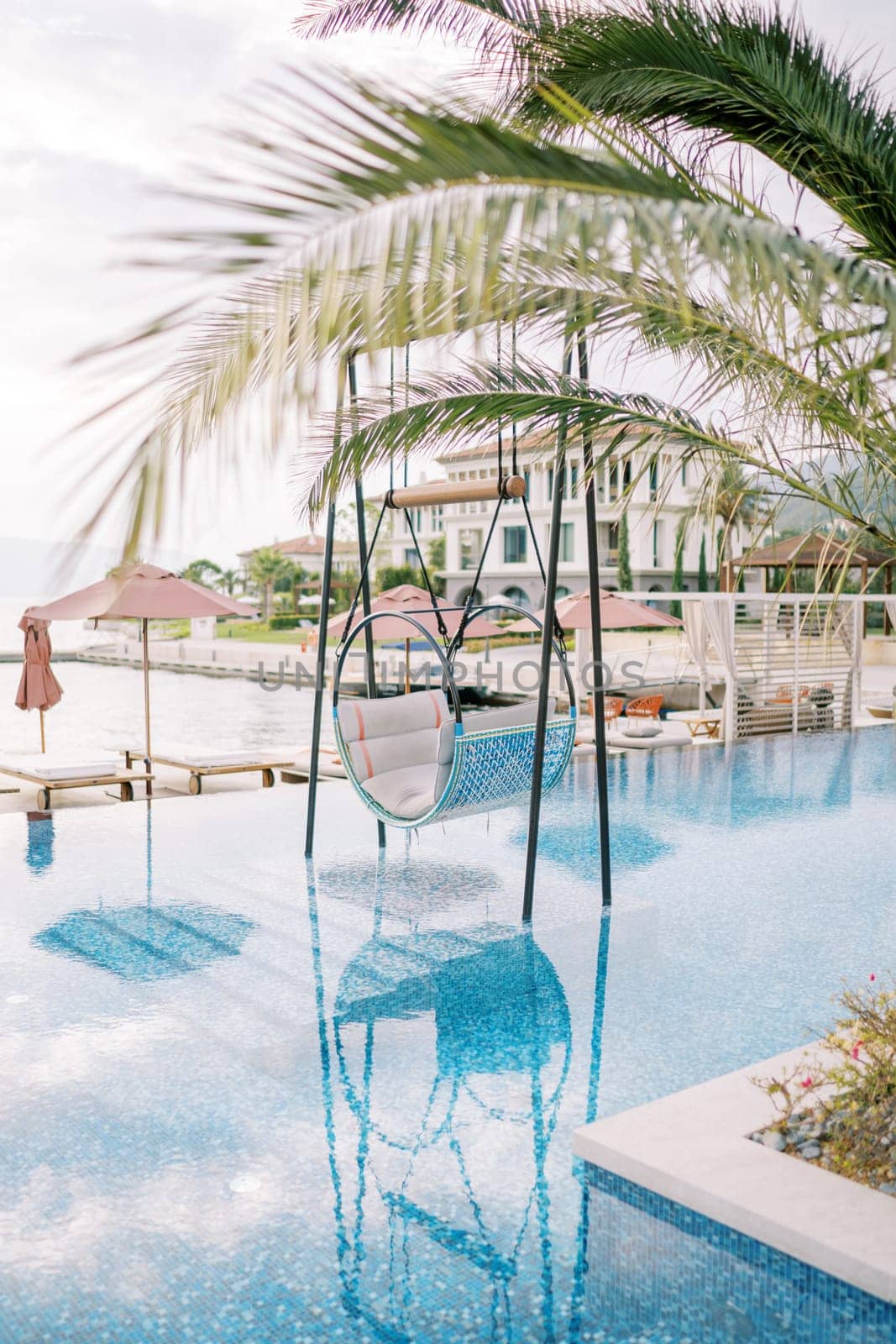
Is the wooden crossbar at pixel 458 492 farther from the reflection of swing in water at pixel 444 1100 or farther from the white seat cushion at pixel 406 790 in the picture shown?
the reflection of swing in water at pixel 444 1100

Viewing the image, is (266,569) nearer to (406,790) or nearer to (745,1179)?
(406,790)

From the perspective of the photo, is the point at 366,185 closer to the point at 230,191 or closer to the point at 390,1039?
the point at 230,191

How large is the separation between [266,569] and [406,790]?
59.3 meters

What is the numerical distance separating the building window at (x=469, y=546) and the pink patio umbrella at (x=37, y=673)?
133ft

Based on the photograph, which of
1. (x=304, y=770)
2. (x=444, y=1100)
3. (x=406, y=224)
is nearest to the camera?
(x=406, y=224)

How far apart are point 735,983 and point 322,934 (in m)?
1.95

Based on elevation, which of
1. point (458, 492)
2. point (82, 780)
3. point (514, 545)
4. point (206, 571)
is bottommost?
point (82, 780)

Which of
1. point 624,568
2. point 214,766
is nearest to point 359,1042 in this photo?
point 214,766

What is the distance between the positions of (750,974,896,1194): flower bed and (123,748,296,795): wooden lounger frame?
723 centimetres

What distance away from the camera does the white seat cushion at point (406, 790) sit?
20.3 ft

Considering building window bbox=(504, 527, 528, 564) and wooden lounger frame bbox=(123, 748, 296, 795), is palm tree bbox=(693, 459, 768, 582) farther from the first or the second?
building window bbox=(504, 527, 528, 564)

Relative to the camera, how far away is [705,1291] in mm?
2650

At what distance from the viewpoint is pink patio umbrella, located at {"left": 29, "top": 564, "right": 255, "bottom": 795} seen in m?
10.2

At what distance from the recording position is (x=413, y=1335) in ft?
8.26
